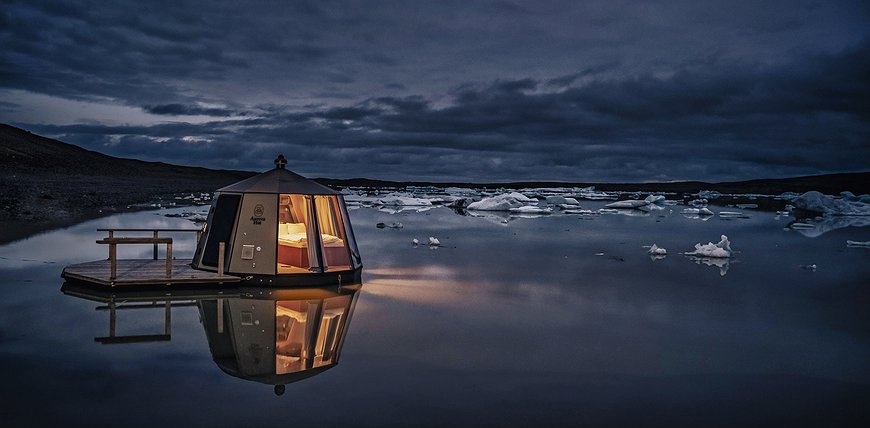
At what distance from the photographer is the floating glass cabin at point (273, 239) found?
42.1ft

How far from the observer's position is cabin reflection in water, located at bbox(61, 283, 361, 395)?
786cm

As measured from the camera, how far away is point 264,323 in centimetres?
991

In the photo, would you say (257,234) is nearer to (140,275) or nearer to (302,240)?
(302,240)

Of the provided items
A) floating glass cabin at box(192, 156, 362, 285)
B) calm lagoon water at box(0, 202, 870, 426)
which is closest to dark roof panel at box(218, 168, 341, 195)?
floating glass cabin at box(192, 156, 362, 285)

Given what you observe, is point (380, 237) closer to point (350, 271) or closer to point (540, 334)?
point (350, 271)

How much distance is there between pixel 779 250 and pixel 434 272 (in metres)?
15.4

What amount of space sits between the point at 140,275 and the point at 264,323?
4.33m

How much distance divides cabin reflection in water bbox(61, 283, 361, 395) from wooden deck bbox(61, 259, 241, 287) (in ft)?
0.68

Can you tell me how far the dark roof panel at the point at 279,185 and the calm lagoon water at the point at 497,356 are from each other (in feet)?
8.41

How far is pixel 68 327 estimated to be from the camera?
945 cm

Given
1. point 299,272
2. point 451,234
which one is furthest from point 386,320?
point 451,234

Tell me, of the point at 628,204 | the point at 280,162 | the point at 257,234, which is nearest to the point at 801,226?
the point at 628,204

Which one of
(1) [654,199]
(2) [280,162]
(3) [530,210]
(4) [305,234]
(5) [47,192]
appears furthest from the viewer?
(1) [654,199]

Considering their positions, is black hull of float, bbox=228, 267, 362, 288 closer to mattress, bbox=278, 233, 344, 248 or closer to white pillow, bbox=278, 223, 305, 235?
mattress, bbox=278, 233, 344, 248
